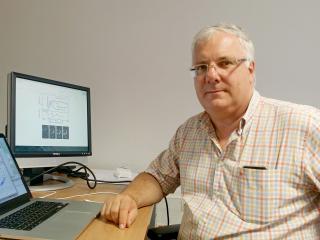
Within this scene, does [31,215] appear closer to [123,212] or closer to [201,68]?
[123,212]

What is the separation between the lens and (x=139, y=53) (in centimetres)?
185

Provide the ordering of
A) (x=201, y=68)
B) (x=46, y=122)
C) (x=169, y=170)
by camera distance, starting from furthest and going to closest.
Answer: (x=46, y=122) → (x=169, y=170) → (x=201, y=68)

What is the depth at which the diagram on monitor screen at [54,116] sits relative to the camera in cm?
128

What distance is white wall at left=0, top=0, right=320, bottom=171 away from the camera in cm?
176

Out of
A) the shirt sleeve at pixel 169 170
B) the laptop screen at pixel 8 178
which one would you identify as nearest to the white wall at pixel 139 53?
the shirt sleeve at pixel 169 170

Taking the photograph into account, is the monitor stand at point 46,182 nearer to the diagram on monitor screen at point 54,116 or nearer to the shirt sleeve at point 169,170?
the diagram on monitor screen at point 54,116

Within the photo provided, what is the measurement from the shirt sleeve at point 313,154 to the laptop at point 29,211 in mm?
642

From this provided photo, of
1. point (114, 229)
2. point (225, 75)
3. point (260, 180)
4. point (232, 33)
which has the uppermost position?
point (232, 33)

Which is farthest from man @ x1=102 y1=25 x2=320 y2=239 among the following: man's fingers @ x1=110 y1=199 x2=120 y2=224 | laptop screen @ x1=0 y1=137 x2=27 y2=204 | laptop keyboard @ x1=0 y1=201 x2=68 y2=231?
laptop screen @ x1=0 y1=137 x2=27 y2=204

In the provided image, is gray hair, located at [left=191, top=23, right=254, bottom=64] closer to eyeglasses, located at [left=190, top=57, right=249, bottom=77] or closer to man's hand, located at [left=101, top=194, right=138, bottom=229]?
eyeglasses, located at [left=190, top=57, right=249, bottom=77]

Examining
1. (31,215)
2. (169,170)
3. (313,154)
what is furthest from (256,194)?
(31,215)

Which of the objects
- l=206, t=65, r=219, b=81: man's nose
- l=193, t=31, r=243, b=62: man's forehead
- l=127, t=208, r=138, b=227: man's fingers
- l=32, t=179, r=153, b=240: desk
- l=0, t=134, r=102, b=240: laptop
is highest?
l=193, t=31, r=243, b=62: man's forehead

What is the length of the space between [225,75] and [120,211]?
558mm

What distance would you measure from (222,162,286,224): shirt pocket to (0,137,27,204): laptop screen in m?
0.67
